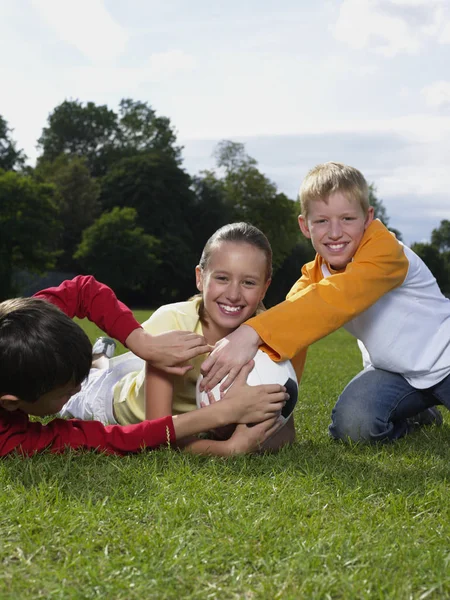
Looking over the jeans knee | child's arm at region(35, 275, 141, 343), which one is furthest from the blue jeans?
child's arm at region(35, 275, 141, 343)

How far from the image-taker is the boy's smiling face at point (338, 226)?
4836mm

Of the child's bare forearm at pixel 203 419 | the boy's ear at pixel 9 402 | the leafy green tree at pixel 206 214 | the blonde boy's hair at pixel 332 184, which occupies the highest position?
the leafy green tree at pixel 206 214

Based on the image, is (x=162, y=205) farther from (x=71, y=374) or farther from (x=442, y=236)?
(x=442, y=236)

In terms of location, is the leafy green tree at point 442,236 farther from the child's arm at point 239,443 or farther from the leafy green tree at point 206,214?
the child's arm at point 239,443

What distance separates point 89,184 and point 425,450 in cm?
6109

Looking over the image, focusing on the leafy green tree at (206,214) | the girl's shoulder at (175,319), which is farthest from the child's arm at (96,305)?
the leafy green tree at (206,214)

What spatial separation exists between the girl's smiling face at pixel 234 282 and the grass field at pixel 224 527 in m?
0.98

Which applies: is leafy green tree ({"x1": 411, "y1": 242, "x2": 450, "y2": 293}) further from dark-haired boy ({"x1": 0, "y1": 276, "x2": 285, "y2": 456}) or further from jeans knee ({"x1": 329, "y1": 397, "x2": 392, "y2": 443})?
dark-haired boy ({"x1": 0, "y1": 276, "x2": 285, "y2": 456})

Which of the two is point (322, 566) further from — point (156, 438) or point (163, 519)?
point (156, 438)

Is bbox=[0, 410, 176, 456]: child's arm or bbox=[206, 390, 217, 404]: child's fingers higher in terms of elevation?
bbox=[206, 390, 217, 404]: child's fingers

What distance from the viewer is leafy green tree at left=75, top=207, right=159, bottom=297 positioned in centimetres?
5525

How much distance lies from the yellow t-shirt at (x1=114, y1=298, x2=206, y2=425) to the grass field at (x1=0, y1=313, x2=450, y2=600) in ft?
3.04

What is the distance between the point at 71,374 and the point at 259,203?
6297cm

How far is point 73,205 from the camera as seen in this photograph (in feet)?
206
